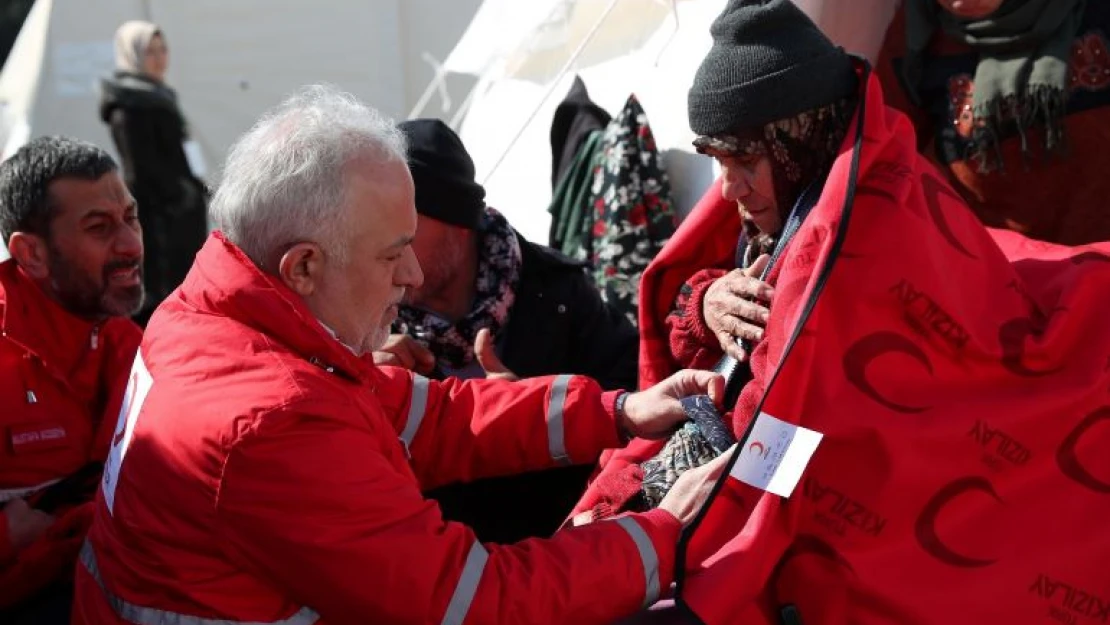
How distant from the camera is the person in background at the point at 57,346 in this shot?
2795mm

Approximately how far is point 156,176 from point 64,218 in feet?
11.2

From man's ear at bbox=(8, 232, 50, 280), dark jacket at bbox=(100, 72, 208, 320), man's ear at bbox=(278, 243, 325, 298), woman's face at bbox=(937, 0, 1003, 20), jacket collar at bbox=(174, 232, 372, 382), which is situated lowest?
dark jacket at bbox=(100, 72, 208, 320)

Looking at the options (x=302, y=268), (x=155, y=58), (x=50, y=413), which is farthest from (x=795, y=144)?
(x=155, y=58)

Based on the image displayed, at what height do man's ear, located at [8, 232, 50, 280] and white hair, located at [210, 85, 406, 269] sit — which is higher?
white hair, located at [210, 85, 406, 269]

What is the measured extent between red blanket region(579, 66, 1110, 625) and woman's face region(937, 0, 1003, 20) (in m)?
1.48

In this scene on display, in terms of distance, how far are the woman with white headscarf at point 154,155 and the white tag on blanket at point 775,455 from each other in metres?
4.88

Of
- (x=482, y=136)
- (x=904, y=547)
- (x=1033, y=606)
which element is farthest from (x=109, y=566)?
(x=482, y=136)

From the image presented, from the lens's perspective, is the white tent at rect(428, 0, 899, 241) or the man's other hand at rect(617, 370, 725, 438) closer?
the man's other hand at rect(617, 370, 725, 438)

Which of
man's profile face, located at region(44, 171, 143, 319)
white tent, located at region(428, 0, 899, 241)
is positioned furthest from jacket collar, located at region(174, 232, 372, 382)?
white tent, located at region(428, 0, 899, 241)

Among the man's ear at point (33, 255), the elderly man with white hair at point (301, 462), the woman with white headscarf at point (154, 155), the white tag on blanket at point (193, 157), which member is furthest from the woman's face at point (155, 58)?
the elderly man with white hair at point (301, 462)

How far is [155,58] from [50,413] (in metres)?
4.17

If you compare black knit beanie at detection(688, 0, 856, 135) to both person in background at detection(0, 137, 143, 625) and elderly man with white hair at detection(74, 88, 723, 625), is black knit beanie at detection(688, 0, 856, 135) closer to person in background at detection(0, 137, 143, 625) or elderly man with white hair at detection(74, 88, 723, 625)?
elderly man with white hair at detection(74, 88, 723, 625)

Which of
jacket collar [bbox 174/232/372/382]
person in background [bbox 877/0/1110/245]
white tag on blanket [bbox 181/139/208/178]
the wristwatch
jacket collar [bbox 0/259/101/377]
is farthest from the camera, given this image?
white tag on blanket [bbox 181/139/208/178]

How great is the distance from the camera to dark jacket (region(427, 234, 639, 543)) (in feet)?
10.4
